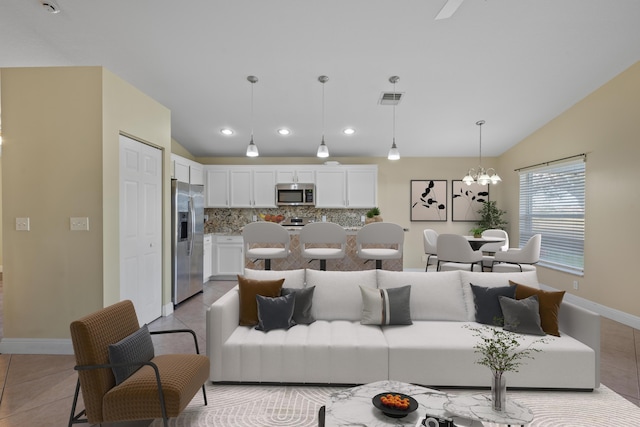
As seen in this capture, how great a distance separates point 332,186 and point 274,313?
4555 millimetres

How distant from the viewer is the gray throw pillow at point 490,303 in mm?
3096

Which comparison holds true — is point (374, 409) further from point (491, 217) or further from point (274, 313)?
point (491, 217)

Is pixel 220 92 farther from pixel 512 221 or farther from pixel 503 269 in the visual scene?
pixel 512 221

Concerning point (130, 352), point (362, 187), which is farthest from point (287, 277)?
point (362, 187)

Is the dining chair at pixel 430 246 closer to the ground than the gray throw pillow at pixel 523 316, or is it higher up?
higher up

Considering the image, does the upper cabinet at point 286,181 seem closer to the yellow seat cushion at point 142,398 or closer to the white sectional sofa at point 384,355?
the white sectional sofa at point 384,355

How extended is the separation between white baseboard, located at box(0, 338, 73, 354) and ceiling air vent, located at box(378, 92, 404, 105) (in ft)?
15.3

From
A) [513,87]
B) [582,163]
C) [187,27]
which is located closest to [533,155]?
[582,163]

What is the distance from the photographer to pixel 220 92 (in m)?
5.16

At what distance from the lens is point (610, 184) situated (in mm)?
4738

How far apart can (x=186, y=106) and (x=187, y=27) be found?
1947 mm

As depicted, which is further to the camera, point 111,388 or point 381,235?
point 381,235

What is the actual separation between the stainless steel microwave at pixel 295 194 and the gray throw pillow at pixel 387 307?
429cm

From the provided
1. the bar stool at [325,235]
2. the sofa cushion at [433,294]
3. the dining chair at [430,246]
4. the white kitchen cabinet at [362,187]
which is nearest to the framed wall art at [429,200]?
the white kitchen cabinet at [362,187]
